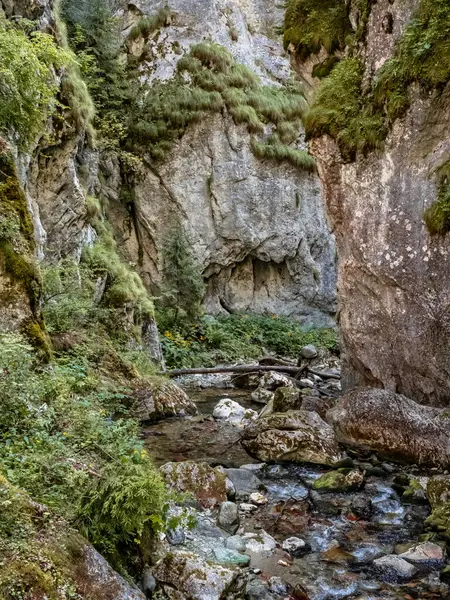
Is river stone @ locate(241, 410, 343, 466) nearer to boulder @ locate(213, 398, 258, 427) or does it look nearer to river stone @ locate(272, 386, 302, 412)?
river stone @ locate(272, 386, 302, 412)

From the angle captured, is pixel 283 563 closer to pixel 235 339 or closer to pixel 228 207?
pixel 235 339

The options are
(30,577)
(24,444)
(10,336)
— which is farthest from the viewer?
(10,336)

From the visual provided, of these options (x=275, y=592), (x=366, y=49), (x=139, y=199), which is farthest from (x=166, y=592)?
(x=139, y=199)

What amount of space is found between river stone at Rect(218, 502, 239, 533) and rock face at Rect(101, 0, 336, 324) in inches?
661

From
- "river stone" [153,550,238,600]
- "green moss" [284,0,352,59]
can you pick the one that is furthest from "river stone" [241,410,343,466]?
"green moss" [284,0,352,59]

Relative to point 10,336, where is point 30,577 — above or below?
below

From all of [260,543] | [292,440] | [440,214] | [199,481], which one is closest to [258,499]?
[199,481]

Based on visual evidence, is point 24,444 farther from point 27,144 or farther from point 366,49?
point 366,49

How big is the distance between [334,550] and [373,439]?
3.21 metres

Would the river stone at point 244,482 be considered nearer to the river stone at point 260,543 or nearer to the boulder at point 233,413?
the river stone at point 260,543

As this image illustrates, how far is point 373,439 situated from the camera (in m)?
7.95

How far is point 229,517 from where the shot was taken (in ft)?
17.8

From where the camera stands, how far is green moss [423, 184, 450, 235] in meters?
7.95

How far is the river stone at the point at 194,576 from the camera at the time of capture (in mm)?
3664
